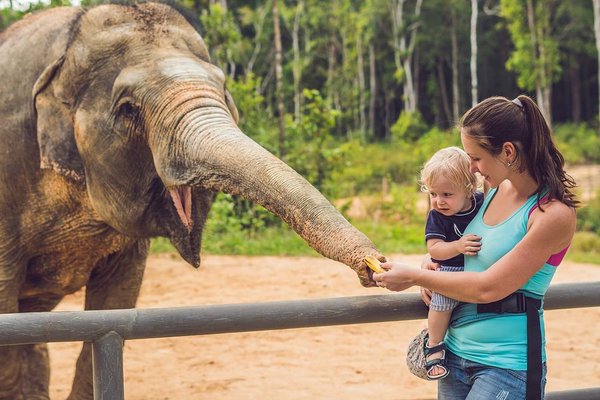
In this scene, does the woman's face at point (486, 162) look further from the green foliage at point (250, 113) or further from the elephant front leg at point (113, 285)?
the green foliage at point (250, 113)

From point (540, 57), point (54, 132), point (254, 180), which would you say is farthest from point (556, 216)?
point (540, 57)

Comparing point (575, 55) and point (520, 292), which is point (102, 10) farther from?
point (575, 55)

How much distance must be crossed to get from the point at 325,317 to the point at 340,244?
215mm

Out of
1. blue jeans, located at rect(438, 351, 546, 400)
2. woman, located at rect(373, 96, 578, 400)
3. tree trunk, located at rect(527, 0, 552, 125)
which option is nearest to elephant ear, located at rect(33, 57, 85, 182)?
woman, located at rect(373, 96, 578, 400)

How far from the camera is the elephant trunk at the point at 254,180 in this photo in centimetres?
255

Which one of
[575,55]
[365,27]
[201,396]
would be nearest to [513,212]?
[201,396]

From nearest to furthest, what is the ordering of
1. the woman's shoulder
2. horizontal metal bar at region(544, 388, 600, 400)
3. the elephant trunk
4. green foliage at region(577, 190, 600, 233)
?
the woman's shoulder → the elephant trunk → horizontal metal bar at region(544, 388, 600, 400) → green foliage at region(577, 190, 600, 233)

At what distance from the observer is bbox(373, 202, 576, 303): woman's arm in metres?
2.19

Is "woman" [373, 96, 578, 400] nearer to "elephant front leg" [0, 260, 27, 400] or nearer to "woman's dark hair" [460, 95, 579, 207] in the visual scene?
"woman's dark hair" [460, 95, 579, 207]

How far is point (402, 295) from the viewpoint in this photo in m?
2.58

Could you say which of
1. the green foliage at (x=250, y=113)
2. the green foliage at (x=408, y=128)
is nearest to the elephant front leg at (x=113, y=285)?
the green foliage at (x=250, y=113)

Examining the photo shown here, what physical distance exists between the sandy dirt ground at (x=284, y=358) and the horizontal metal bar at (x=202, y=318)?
2.83 metres

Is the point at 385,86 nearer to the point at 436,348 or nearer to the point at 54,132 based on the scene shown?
the point at 54,132

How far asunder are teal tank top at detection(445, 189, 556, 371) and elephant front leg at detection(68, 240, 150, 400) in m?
2.53
